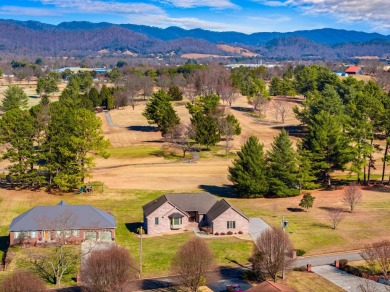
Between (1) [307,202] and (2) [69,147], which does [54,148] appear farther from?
(1) [307,202]

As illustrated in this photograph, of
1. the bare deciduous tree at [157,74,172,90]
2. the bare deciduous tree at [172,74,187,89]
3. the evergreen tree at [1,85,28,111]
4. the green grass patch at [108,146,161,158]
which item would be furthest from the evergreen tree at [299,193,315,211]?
the bare deciduous tree at [157,74,172,90]

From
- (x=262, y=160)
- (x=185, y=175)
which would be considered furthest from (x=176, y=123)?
(x=262, y=160)

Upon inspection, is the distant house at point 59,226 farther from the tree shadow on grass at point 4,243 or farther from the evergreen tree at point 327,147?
the evergreen tree at point 327,147

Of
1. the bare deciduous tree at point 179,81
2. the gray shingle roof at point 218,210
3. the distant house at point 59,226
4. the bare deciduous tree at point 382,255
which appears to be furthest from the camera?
the bare deciduous tree at point 179,81

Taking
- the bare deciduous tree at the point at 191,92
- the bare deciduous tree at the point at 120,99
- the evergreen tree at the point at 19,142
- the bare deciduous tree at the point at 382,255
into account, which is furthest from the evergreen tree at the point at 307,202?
the bare deciduous tree at the point at 120,99

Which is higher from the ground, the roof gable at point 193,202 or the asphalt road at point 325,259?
the roof gable at point 193,202
